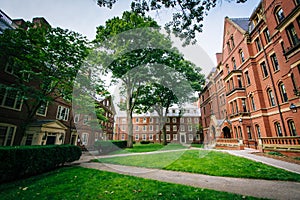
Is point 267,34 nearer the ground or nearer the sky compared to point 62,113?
nearer the sky

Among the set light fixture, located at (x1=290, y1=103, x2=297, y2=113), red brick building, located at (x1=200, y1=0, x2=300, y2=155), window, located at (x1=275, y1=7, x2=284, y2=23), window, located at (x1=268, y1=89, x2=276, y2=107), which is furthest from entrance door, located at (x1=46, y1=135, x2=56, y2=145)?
window, located at (x1=275, y1=7, x2=284, y2=23)

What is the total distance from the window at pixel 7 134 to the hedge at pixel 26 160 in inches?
285

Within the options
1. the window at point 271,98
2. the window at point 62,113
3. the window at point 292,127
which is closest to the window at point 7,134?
the window at point 62,113

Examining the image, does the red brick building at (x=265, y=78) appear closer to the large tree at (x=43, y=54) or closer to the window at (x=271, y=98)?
the window at (x=271, y=98)

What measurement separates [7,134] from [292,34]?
2565cm

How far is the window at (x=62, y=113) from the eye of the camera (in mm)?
18031

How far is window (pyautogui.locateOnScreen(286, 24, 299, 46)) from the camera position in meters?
11.7

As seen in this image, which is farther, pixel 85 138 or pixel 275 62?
pixel 85 138

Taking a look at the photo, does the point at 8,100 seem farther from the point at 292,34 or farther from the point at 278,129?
the point at 278,129

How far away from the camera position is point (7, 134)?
11727mm

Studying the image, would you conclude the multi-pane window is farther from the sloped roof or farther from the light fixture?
the sloped roof

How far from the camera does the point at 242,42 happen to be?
1848 centimetres

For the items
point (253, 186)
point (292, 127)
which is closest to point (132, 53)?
point (253, 186)

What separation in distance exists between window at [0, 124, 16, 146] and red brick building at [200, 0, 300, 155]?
71.4 feet
